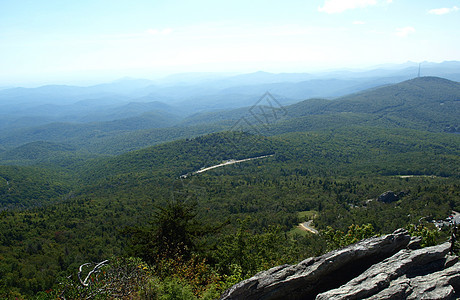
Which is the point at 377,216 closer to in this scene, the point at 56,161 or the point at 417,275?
the point at 417,275

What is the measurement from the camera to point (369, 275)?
8.78m

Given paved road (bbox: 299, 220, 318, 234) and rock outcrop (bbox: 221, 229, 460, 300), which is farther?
paved road (bbox: 299, 220, 318, 234)

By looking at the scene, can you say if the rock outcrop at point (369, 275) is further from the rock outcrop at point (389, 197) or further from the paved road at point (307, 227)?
the rock outcrop at point (389, 197)

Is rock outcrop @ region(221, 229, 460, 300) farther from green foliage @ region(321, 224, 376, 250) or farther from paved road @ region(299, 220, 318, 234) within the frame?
Result: paved road @ region(299, 220, 318, 234)

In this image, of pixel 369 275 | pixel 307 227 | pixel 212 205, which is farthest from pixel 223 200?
pixel 369 275

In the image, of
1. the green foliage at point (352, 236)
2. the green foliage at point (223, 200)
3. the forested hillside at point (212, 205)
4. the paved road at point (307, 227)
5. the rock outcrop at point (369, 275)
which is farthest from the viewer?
the paved road at point (307, 227)

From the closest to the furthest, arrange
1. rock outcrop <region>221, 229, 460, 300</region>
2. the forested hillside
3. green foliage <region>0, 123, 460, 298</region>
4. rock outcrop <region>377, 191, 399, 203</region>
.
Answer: rock outcrop <region>221, 229, 460, 300</region> → the forested hillside → green foliage <region>0, 123, 460, 298</region> → rock outcrop <region>377, 191, 399, 203</region>

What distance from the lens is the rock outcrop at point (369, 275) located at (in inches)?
310

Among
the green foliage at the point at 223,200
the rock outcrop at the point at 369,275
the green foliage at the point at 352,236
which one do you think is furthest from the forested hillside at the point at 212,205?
the rock outcrop at the point at 369,275

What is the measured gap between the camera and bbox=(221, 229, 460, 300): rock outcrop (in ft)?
25.8

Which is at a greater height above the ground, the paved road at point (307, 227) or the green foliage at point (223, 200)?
the green foliage at point (223, 200)

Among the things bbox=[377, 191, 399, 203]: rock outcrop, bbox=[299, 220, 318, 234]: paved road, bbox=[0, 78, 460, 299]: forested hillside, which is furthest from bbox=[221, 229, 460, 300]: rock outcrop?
bbox=[377, 191, 399, 203]: rock outcrop

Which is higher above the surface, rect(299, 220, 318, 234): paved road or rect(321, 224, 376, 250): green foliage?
rect(321, 224, 376, 250): green foliage

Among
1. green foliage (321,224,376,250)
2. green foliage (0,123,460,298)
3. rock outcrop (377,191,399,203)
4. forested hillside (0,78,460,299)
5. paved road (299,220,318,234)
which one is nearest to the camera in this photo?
forested hillside (0,78,460,299)
